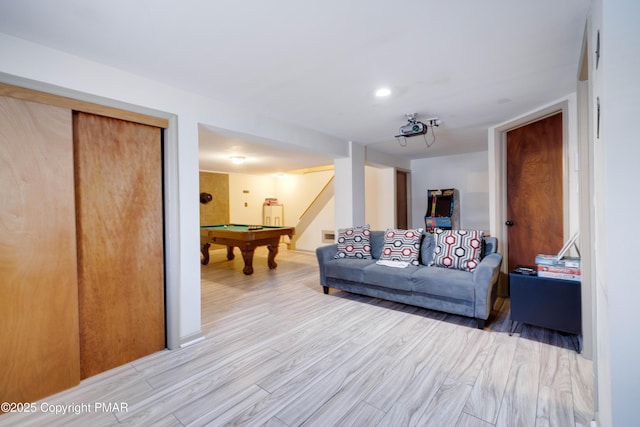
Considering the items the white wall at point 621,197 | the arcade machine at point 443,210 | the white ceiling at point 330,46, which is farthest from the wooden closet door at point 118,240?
the arcade machine at point 443,210

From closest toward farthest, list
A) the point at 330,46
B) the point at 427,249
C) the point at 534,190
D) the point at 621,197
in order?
the point at 621,197, the point at 330,46, the point at 534,190, the point at 427,249

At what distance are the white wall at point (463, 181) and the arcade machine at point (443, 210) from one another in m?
0.13

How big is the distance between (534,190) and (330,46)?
9.86ft

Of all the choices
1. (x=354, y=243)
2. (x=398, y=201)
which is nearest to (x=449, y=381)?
(x=354, y=243)

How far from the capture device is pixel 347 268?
3.54 meters

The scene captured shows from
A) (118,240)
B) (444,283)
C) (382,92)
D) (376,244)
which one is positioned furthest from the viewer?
(376,244)

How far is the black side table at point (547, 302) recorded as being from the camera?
2.29m

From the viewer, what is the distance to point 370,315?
307 cm

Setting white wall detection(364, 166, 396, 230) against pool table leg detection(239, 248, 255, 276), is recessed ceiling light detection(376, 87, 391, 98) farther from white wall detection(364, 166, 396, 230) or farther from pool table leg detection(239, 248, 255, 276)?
white wall detection(364, 166, 396, 230)

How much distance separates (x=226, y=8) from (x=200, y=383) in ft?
7.76

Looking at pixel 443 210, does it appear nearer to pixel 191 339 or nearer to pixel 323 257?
pixel 323 257

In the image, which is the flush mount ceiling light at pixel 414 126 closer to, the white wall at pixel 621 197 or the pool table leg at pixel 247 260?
the white wall at pixel 621 197

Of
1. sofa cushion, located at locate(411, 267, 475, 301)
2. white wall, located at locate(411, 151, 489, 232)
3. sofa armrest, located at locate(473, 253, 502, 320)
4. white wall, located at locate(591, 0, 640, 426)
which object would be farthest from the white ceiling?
white wall, located at locate(411, 151, 489, 232)
